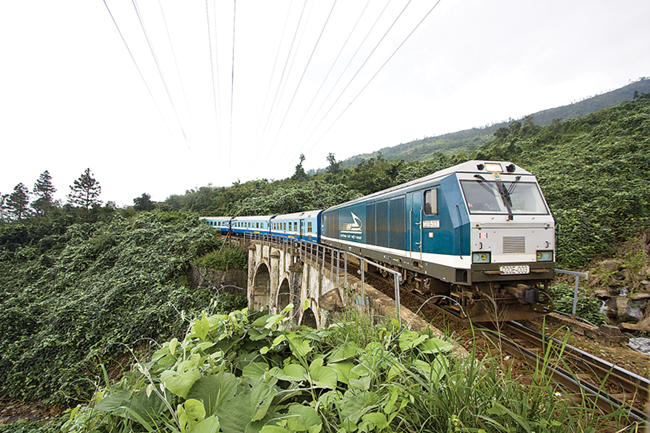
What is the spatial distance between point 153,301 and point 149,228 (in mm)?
11620

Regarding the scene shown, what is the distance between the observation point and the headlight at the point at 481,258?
15.7 ft

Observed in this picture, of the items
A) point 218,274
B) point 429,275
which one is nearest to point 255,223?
point 218,274

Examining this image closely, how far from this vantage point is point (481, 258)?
15.9 feet

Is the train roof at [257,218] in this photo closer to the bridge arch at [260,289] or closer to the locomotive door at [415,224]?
the bridge arch at [260,289]

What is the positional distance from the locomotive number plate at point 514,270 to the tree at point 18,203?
229 feet

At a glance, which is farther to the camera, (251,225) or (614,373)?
(251,225)

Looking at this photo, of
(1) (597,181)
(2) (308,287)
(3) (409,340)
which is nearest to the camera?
(3) (409,340)

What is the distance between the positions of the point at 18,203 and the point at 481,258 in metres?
69.8

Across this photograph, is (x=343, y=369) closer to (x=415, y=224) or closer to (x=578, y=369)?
(x=578, y=369)

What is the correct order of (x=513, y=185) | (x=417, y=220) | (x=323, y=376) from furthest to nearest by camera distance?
(x=417, y=220), (x=513, y=185), (x=323, y=376)

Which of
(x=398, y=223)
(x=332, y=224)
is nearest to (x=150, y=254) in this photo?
(x=332, y=224)

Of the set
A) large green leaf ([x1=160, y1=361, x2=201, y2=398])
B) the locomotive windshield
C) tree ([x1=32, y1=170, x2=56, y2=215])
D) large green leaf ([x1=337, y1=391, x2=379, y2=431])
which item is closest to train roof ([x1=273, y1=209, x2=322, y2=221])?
the locomotive windshield

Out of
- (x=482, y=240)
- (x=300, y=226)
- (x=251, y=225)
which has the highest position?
(x=482, y=240)

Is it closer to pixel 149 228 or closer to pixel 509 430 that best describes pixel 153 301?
pixel 149 228
